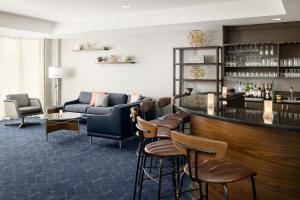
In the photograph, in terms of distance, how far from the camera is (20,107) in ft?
25.6

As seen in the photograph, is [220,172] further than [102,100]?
No

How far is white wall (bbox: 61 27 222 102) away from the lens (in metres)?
7.59

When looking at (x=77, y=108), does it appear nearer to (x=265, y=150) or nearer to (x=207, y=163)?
(x=207, y=163)

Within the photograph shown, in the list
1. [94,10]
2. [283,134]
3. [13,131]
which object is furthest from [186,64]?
[283,134]

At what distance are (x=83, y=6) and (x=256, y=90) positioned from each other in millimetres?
4043

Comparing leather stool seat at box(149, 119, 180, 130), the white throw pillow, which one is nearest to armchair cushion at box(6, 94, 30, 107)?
the white throw pillow

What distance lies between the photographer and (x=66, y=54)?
30.4 feet

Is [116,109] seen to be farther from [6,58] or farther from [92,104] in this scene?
[6,58]

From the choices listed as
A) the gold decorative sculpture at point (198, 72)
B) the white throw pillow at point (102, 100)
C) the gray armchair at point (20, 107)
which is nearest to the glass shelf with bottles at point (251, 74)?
the gold decorative sculpture at point (198, 72)

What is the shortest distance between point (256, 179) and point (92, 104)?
20.1 ft

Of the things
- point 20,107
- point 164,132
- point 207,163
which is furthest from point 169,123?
point 20,107

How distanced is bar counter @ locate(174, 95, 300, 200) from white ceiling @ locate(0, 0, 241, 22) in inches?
143

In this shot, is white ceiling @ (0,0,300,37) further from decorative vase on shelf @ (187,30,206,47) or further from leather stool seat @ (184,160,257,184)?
leather stool seat @ (184,160,257,184)

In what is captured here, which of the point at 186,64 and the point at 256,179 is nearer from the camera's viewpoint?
the point at 256,179
